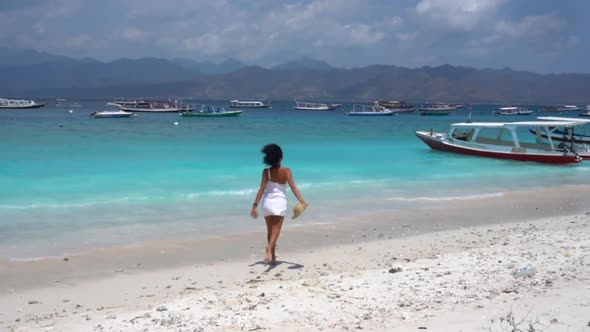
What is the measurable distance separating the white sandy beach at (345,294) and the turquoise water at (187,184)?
8.72 feet

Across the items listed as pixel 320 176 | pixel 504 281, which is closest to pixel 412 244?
pixel 504 281

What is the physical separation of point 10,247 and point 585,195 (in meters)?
14.0

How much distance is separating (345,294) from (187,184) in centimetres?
1178

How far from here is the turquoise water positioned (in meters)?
11.0

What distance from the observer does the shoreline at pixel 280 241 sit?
7.93 m

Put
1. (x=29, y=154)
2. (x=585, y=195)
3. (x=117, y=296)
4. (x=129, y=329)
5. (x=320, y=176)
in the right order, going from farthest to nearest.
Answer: (x=29, y=154) < (x=320, y=176) < (x=585, y=195) < (x=117, y=296) < (x=129, y=329)

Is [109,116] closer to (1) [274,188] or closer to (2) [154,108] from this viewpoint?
(2) [154,108]

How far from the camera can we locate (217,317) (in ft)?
17.3

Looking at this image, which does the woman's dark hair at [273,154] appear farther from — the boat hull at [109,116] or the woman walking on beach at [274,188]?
the boat hull at [109,116]

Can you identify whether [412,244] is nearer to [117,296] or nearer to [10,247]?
[117,296]

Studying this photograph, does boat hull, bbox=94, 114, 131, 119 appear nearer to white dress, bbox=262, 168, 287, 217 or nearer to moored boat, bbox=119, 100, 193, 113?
moored boat, bbox=119, 100, 193, 113

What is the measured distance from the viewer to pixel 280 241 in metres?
9.62

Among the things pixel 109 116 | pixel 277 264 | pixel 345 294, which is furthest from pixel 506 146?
pixel 109 116

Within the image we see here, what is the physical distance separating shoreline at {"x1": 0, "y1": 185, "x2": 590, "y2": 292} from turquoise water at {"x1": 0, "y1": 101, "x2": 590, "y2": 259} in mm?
550
